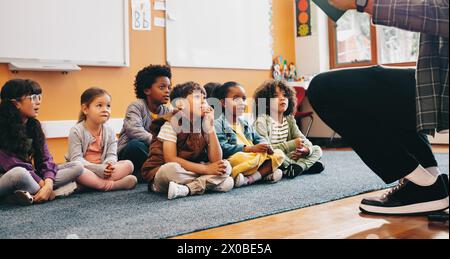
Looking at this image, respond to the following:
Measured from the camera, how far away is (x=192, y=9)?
3.70 meters

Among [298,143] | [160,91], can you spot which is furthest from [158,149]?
[298,143]

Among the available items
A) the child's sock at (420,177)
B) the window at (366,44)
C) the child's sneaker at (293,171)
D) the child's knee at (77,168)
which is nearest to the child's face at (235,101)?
the child's sneaker at (293,171)

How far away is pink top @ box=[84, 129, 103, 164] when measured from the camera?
2125 mm

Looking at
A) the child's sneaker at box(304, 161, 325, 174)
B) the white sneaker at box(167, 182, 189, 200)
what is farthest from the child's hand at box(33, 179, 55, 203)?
the child's sneaker at box(304, 161, 325, 174)

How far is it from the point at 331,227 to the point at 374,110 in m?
0.35

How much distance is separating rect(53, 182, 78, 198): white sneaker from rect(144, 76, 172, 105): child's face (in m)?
0.75

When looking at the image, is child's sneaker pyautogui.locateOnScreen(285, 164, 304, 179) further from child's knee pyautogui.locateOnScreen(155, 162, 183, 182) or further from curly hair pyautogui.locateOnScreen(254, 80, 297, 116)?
child's knee pyautogui.locateOnScreen(155, 162, 183, 182)

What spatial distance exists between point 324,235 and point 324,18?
3.73 m

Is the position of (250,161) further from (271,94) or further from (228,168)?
(271,94)

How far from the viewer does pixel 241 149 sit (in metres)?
2.16

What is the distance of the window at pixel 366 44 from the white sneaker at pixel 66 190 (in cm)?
315
